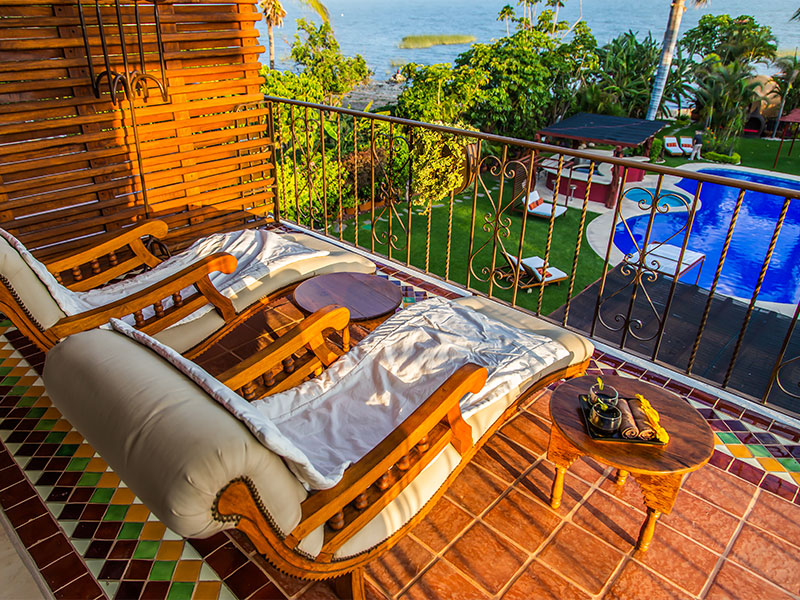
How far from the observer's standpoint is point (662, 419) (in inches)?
85.7

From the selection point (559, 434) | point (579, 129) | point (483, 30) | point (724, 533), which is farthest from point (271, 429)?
point (483, 30)

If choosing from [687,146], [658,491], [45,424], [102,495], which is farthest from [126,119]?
[687,146]

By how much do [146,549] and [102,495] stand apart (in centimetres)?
39

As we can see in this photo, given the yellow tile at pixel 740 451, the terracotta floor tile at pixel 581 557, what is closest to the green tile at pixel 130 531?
the terracotta floor tile at pixel 581 557

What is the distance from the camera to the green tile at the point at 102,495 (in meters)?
2.34

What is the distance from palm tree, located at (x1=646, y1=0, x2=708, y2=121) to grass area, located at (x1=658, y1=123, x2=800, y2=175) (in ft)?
7.66

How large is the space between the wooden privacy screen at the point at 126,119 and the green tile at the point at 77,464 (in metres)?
2.00

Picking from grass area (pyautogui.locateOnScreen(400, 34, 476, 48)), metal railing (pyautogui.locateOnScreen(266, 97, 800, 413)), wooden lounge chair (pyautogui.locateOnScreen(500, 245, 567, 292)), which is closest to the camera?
metal railing (pyautogui.locateOnScreen(266, 97, 800, 413))

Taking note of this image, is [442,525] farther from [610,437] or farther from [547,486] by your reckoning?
[610,437]

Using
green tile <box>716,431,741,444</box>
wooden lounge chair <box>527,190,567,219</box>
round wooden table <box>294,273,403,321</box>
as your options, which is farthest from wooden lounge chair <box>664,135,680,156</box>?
round wooden table <box>294,273,403,321</box>

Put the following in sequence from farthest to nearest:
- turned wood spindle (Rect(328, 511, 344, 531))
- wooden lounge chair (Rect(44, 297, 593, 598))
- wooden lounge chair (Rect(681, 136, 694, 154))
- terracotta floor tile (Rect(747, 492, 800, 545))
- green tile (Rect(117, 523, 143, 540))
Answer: wooden lounge chair (Rect(681, 136, 694, 154)), terracotta floor tile (Rect(747, 492, 800, 545)), green tile (Rect(117, 523, 143, 540)), turned wood spindle (Rect(328, 511, 344, 531)), wooden lounge chair (Rect(44, 297, 593, 598))

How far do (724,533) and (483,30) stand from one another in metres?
109

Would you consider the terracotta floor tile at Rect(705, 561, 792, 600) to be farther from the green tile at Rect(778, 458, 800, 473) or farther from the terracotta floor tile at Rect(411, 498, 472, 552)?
the terracotta floor tile at Rect(411, 498, 472, 552)

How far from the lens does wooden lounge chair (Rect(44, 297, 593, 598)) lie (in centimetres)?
131
